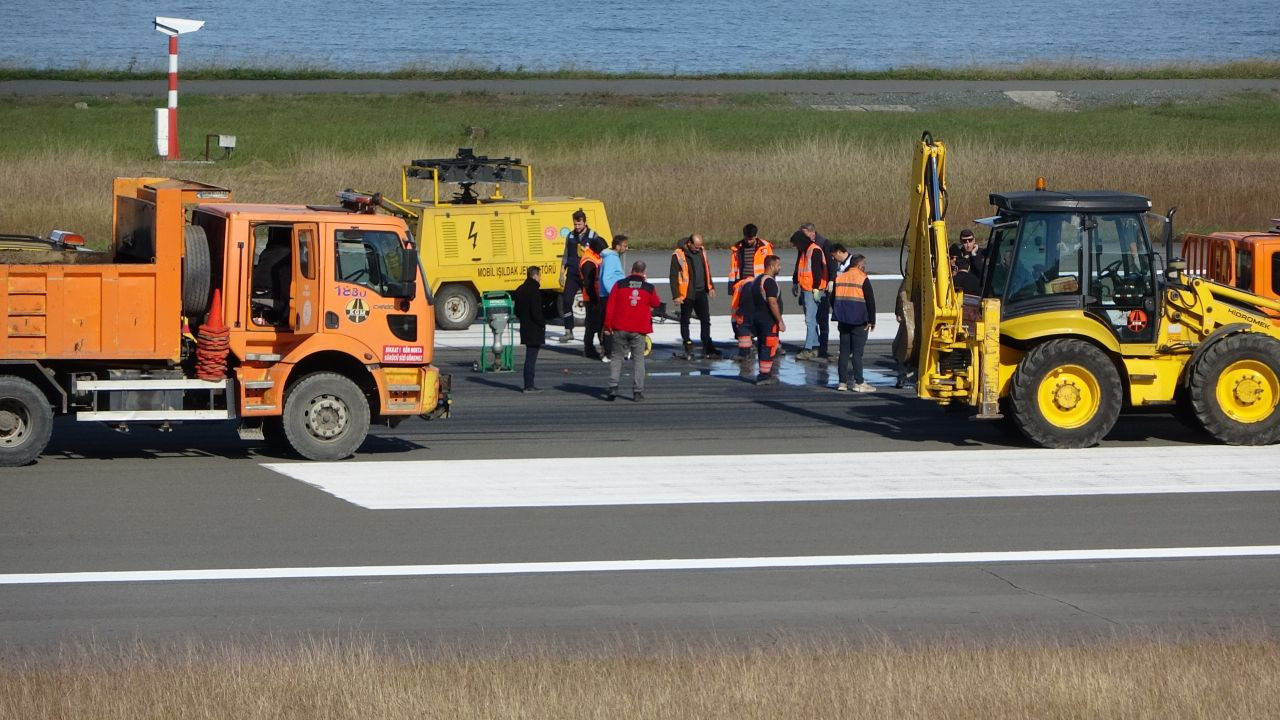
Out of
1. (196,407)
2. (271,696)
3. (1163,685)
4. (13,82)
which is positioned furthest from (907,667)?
(13,82)

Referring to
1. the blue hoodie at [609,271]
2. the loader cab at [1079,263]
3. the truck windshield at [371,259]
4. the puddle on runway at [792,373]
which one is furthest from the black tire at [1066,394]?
the blue hoodie at [609,271]

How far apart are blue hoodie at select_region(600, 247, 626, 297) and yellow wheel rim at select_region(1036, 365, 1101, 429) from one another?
23.1 ft

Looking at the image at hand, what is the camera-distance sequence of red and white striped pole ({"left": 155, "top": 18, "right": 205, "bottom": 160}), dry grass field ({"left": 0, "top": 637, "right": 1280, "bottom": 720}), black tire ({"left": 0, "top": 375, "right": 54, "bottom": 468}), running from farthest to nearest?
red and white striped pole ({"left": 155, "top": 18, "right": 205, "bottom": 160}) < black tire ({"left": 0, "top": 375, "right": 54, "bottom": 468}) < dry grass field ({"left": 0, "top": 637, "right": 1280, "bottom": 720})

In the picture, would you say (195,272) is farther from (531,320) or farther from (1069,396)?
(1069,396)

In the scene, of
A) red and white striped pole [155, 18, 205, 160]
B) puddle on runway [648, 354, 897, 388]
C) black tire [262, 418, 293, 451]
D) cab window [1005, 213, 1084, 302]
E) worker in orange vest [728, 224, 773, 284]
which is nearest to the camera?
black tire [262, 418, 293, 451]

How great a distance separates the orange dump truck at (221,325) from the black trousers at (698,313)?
701 cm

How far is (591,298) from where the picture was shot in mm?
21656

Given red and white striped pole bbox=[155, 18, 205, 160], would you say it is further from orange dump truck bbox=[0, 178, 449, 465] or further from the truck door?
the truck door

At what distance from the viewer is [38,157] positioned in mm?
36344

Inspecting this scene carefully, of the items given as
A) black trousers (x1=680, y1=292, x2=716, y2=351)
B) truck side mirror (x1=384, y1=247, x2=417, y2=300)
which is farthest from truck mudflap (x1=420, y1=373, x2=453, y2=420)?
black trousers (x1=680, y1=292, x2=716, y2=351)

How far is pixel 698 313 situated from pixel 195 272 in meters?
9.21

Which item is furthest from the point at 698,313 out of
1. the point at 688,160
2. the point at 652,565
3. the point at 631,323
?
the point at 688,160

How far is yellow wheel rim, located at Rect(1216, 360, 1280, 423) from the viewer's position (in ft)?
50.8

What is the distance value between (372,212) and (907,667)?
8506 mm
